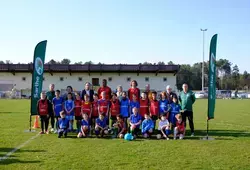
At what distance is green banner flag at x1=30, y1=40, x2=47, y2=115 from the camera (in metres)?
12.0

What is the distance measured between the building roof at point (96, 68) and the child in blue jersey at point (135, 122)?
44869 millimetres

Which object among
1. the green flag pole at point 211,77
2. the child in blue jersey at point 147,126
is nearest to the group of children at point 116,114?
the child in blue jersey at point 147,126

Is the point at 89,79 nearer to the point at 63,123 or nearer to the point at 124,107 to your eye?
the point at 124,107

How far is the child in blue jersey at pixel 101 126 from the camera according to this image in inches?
418

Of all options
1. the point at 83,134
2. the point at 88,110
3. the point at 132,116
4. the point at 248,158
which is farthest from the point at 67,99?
the point at 248,158

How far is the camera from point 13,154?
7.65m

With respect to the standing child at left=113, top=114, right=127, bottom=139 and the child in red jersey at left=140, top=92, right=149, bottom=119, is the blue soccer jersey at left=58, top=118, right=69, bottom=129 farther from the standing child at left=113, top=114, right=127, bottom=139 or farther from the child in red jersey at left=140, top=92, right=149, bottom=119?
the child in red jersey at left=140, top=92, right=149, bottom=119

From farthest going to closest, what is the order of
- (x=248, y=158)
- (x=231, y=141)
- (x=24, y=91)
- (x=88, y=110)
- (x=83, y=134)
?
(x=24, y=91), (x=88, y=110), (x=83, y=134), (x=231, y=141), (x=248, y=158)

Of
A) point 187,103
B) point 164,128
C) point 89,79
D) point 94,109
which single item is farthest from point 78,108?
point 89,79

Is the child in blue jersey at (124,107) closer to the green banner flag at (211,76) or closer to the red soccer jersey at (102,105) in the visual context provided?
the red soccer jersey at (102,105)

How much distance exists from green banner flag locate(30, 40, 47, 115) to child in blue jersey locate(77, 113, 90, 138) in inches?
92.1

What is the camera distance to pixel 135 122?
Result: 35.3 feet

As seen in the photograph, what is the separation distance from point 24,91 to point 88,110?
47.6 meters

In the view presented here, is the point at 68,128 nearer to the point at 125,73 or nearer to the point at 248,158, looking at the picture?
the point at 248,158
